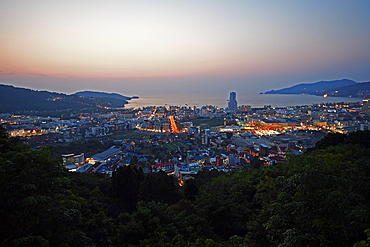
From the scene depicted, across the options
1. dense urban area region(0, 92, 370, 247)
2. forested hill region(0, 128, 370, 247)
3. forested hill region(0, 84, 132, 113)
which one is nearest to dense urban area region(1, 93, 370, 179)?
dense urban area region(0, 92, 370, 247)

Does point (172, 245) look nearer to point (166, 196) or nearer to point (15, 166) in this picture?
point (15, 166)

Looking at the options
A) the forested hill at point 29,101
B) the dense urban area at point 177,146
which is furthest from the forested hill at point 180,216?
the forested hill at point 29,101

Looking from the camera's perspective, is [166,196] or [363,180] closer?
[363,180]

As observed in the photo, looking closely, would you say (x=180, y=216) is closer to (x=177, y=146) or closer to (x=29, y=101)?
(x=177, y=146)

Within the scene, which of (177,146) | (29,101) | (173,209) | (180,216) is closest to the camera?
(180,216)

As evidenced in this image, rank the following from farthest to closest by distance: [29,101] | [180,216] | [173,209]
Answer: [29,101]
[173,209]
[180,216]

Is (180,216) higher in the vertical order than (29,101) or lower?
lower

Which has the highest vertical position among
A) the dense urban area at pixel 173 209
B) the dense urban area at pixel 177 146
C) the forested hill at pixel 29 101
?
the forested hill at pixel 29 101

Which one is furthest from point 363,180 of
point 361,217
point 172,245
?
point 172,245

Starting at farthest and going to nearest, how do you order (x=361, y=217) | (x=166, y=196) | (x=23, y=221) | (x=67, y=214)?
1. (x=166, y=196)
2. (x=67, y=214)
3. (x=23, y=221)
4. (x=361, y=217)

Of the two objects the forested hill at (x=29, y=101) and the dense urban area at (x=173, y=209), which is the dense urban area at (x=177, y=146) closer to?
the dense urban area at (x=173, y=209)

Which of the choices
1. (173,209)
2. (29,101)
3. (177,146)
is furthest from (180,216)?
(29,101)
